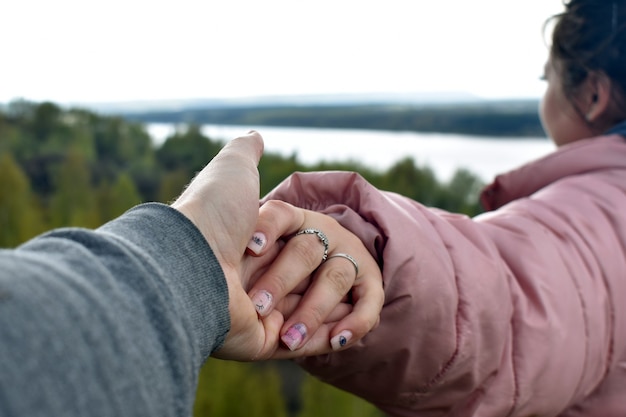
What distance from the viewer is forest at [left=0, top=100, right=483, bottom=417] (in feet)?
13.0

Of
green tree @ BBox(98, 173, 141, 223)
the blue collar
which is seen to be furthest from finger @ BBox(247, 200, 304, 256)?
green tree @ BBox(98, 173, 141, 223)

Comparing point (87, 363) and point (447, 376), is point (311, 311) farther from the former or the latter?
point (87, 363)

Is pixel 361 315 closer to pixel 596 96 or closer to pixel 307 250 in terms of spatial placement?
pixel 307 250

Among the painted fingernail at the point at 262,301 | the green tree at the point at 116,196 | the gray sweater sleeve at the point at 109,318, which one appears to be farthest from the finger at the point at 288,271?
the green tree at the point at 116,196

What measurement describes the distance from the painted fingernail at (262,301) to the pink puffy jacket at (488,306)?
0.50 feet

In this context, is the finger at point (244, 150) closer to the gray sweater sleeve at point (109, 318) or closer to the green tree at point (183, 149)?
the gray sweater sleeve at point (109, 318)

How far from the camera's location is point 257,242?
65 cm

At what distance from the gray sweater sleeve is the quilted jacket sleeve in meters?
0.29

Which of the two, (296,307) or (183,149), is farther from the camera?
(183,149)

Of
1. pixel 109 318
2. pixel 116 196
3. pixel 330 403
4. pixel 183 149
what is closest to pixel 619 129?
pixel 109 318

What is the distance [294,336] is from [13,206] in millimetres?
4503

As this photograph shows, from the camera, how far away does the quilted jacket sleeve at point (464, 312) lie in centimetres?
75

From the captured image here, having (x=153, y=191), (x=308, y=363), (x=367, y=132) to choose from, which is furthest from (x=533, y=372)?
(x=153, y=191)

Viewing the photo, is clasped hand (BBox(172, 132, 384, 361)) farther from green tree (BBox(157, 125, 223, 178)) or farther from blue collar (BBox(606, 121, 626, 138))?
green tree (BBox(157, 125, 223, 178))
